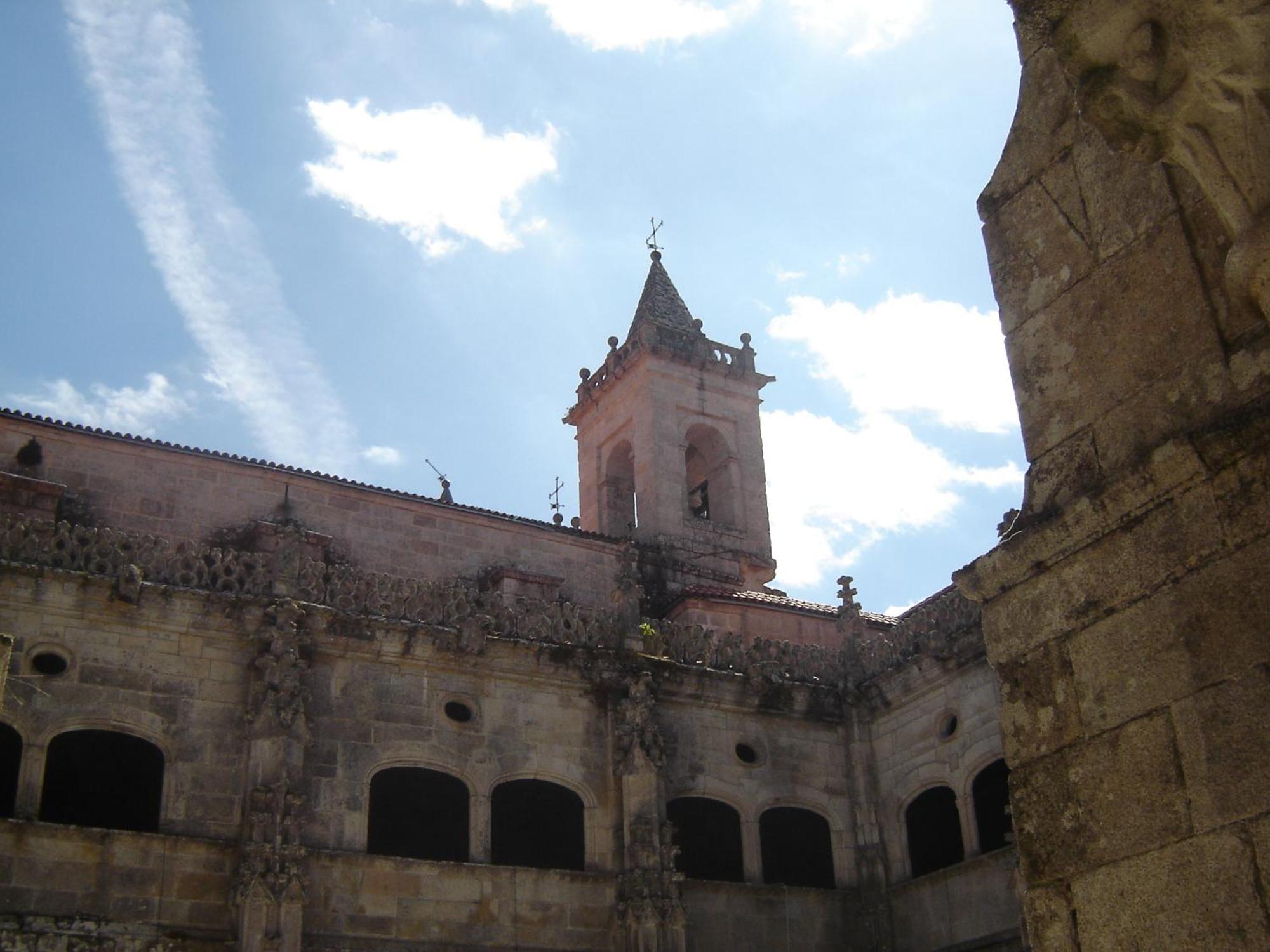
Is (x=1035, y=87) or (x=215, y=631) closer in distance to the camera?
(x=1035, y=87)

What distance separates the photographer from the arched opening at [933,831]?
18453mm

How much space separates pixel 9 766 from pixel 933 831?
11.6 meters

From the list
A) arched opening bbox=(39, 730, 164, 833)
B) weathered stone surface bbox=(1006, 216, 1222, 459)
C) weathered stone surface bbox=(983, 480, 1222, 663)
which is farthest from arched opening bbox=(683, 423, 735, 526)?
weathered stone surface bbox=(983, 480, 1222, 663)

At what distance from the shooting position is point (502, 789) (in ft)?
58.8

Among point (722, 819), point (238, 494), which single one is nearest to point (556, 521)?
point (238, 494)

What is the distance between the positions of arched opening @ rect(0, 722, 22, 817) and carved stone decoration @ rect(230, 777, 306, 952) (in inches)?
97.9

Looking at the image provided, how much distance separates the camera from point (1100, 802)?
416 cm

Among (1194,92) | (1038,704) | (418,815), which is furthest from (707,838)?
(1194,92)

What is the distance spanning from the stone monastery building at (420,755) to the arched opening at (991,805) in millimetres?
40

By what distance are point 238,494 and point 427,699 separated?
711 cm

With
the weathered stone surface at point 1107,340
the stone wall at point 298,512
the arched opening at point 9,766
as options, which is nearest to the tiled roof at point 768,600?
the stone wall at point 298,512

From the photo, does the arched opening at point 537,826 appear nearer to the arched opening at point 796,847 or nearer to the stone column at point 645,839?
the stone column at point 645,839

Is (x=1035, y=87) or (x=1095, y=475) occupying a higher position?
(x=1035, y=87)

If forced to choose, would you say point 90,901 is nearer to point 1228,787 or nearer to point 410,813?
point 410,813
